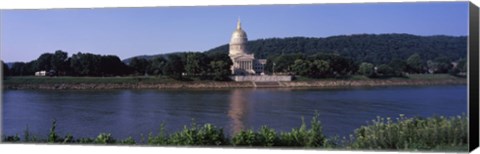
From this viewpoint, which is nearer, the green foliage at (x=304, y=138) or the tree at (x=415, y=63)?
the green foliage at (x=304, y=138)

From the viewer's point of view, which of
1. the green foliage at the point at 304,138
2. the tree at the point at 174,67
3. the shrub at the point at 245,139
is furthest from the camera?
the tree at the point at 174,67

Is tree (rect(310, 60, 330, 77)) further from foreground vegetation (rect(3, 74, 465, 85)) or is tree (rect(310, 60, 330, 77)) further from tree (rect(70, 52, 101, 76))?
tree (rect(70, 52, 101, 76))

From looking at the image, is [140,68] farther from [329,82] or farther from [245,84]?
[329,82]

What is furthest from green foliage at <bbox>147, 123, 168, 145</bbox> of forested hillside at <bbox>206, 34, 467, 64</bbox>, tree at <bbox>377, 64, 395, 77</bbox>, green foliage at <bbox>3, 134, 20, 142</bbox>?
tree at <bbox>377, 64, 395, 77</bbox>

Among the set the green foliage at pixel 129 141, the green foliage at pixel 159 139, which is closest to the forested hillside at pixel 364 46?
the green foliage at pixel 159 139

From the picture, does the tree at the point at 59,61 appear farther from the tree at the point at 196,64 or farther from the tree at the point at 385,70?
the tree at the point at 385,70
